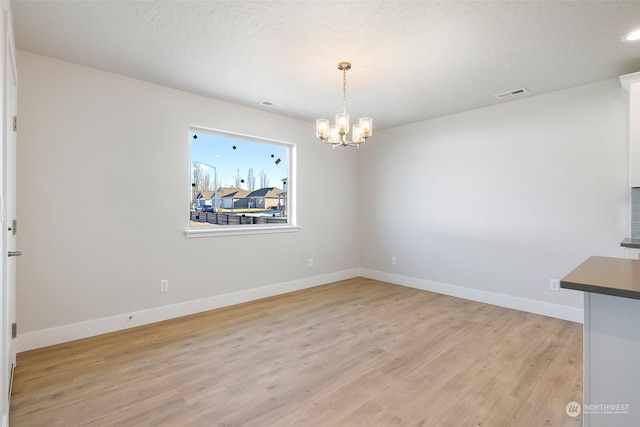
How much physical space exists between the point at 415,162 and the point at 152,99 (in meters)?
3.67

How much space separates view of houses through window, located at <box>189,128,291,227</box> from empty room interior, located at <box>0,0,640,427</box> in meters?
0.03

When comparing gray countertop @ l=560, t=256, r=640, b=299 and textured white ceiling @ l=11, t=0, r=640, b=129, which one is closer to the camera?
gray countertop @ l=560, t=256, r=640, b=299

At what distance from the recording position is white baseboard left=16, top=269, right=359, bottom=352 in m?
2.72

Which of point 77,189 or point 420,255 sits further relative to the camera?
point 420,255

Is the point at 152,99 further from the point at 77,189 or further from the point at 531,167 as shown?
the point at 531,167

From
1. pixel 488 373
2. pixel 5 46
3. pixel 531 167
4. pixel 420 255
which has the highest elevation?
pixel 5 46

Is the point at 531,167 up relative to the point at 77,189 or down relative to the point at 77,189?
up

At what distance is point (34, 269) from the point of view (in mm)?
2713

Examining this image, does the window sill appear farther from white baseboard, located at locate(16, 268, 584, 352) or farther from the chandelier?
the chandelier

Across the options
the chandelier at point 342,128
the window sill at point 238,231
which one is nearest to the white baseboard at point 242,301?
the window sill at point 238,231

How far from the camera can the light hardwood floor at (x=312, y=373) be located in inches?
74.0

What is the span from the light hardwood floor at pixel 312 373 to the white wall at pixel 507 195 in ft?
2.44

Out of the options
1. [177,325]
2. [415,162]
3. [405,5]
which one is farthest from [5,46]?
[415,162]
